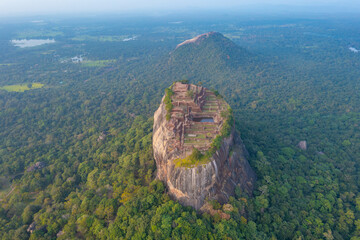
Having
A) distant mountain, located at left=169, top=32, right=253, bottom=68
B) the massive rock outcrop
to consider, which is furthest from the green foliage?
distant mountain, located at left=169, top=32, right=253, bottom=68

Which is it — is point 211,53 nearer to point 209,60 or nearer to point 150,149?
point 209,60

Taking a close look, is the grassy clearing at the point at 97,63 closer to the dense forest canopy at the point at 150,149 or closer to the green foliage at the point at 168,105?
the dense forest canopy at the point at 150,149

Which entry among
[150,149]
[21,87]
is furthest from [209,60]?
[21,87]

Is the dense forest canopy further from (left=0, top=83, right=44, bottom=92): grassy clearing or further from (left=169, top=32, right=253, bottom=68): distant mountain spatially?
(left=169, top=32, right=253, bottom=68): distant mountain

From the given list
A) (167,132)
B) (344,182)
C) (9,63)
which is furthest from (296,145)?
(9,63)

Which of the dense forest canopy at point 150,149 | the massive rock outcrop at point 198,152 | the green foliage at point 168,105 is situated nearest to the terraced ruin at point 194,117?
the massive rock outcrop at point 198,152

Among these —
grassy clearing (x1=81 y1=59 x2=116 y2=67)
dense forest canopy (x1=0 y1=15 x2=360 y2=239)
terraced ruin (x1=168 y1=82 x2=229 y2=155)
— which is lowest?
dense forest canopy (x1=0 y1=15 x2=360 y2=239)
